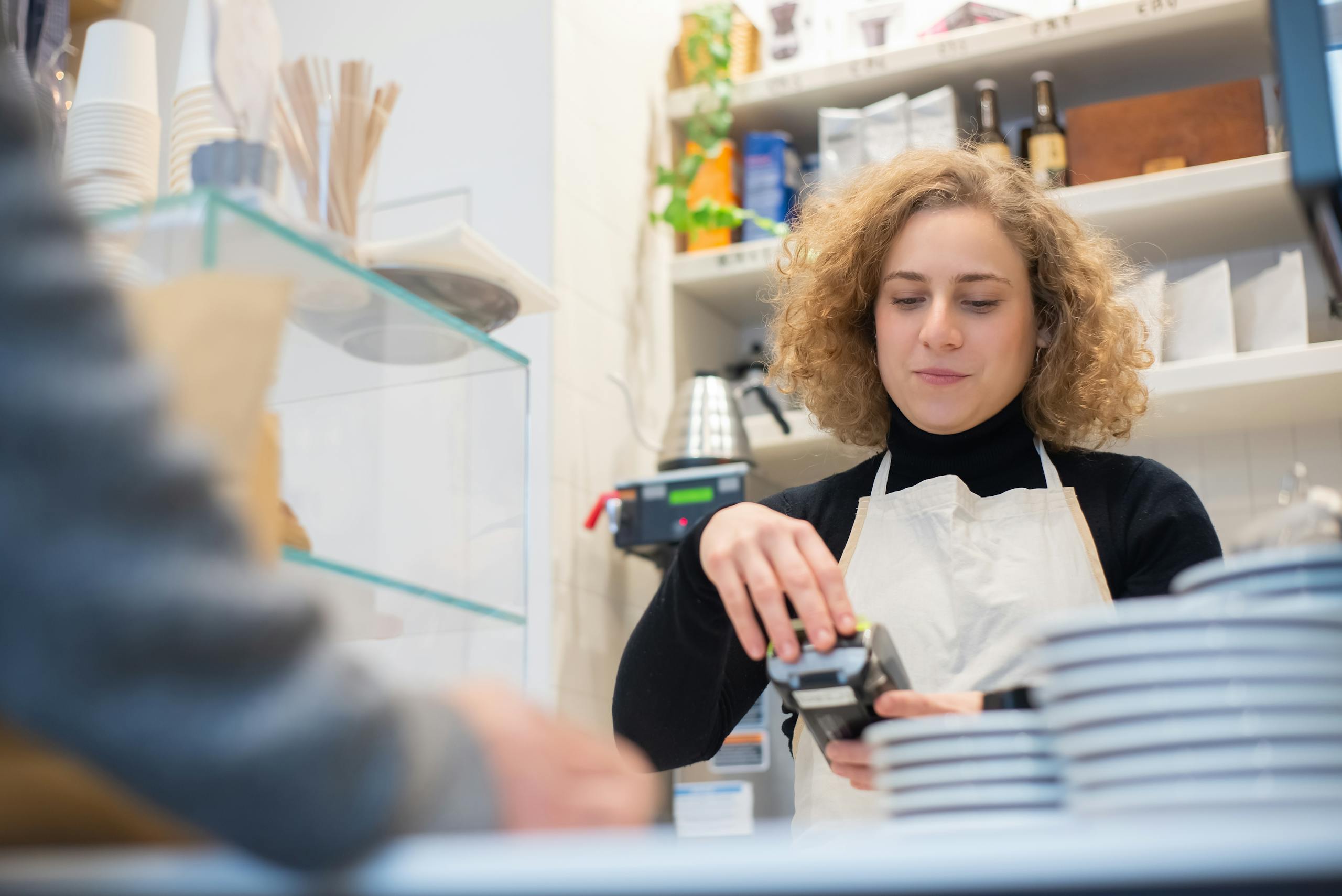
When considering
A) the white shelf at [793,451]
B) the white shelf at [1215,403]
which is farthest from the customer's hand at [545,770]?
the white shelf at [793,451]

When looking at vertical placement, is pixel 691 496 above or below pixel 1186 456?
below

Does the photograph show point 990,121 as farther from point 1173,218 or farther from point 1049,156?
point 1173,218

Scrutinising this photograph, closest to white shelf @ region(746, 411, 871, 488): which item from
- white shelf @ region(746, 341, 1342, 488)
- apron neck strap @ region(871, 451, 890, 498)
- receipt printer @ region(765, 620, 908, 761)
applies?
white shelf @ region(746, 341, 1342, 488)

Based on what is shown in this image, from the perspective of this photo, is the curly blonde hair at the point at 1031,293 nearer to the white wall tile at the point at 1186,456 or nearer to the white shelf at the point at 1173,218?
the white shelf at the point at 1173,218

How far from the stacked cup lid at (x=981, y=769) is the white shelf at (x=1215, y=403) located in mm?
1603

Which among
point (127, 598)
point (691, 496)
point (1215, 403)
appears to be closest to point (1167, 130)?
point (1215, 403)

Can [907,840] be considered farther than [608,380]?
No

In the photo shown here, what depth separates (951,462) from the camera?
1554 mm

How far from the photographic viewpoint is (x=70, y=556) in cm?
32

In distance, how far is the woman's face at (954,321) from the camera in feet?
4.86

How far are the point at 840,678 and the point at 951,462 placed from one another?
830 millimetres

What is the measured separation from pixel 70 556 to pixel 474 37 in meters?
2.72

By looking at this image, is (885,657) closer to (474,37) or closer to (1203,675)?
(1203,675)

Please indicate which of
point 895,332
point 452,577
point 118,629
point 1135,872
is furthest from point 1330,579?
point 895,332
